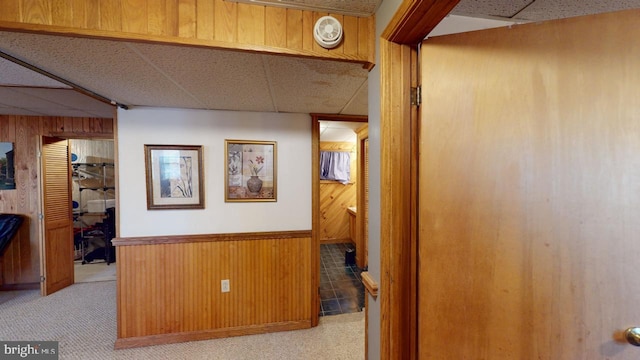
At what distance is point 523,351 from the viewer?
0.78 m

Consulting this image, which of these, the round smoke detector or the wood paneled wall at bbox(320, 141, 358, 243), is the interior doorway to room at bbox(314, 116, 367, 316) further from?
the round smoke detector

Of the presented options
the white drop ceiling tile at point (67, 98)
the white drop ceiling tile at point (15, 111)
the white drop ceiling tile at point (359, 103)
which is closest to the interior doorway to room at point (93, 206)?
the white drop ceiling tile at point (15, 111)

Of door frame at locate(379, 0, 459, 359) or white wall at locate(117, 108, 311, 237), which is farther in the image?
white wall at locate(117, 108, 311, 237)

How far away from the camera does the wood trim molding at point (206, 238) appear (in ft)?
6.54

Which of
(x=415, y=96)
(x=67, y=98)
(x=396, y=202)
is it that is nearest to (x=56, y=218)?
(x=67, y=98)

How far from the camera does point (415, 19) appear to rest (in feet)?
2.49

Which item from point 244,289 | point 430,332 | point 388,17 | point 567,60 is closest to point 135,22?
point 388,17

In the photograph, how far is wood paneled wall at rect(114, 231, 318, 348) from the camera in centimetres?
200

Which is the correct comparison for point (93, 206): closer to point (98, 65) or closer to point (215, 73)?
point (98, 65)

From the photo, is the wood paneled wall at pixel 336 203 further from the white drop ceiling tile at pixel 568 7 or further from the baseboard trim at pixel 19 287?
the baseboard trim at pixel 19 287

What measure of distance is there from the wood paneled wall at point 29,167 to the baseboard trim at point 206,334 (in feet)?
7.12

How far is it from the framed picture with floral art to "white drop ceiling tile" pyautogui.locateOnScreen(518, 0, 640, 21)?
1896 mm

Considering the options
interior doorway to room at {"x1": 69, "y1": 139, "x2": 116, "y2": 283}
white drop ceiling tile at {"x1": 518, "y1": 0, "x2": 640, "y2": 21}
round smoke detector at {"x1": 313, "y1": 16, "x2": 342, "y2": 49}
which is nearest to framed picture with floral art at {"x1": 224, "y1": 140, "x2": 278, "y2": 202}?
round smoke detector at {"x1": 313, "y1": 16, "x2": 342, "y2": 49}

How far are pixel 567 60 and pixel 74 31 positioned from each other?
5.75 ft
